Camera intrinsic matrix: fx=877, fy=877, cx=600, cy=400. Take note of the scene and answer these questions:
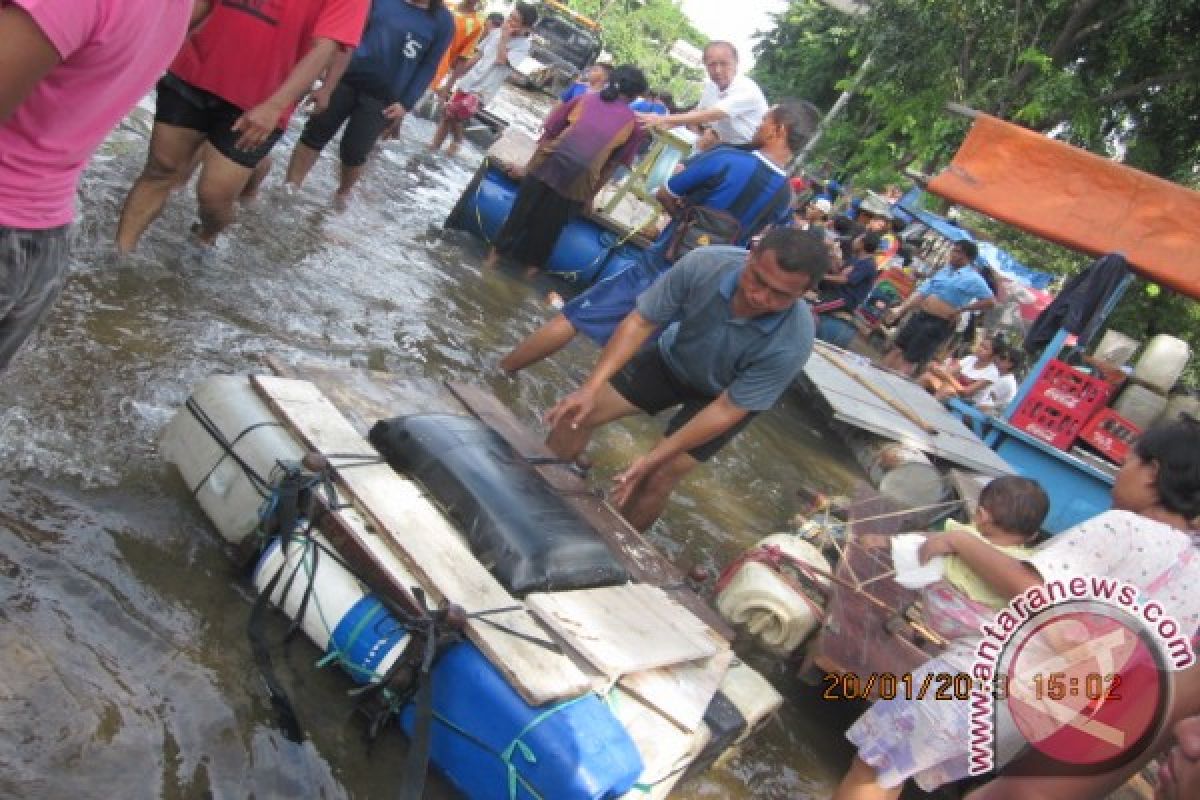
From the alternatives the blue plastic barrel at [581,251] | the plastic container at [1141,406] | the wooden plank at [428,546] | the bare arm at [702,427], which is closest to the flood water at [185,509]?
the wooden plank at [428,546]

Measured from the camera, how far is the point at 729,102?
20.6 feet

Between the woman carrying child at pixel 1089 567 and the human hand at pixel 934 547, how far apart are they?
5.9 inches

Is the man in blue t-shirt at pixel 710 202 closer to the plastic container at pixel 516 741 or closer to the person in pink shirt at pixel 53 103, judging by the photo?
the plastic container at pixel 516 741

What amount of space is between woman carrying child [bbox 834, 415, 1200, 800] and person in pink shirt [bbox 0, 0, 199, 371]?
260 centimetres

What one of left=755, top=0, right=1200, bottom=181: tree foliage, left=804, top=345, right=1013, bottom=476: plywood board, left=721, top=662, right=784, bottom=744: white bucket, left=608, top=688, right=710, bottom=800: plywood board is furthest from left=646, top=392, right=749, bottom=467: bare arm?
left=755, top=0, right=1200, bottom=181: tree foliage

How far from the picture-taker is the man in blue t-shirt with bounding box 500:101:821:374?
5.15 m

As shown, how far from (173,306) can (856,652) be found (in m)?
3.55

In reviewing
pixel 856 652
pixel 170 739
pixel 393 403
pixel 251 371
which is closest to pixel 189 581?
pixel 170 739

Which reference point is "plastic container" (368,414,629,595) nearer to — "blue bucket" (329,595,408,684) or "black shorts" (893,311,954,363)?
"blue bucket" (329,595,408,684)

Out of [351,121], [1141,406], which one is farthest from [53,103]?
[1141,406]

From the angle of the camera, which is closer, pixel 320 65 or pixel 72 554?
pixel 72 554

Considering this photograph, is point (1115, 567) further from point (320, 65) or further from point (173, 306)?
point (173, 306)

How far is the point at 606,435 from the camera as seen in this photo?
575cm

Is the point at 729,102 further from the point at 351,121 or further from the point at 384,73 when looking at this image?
the point at 351,121
